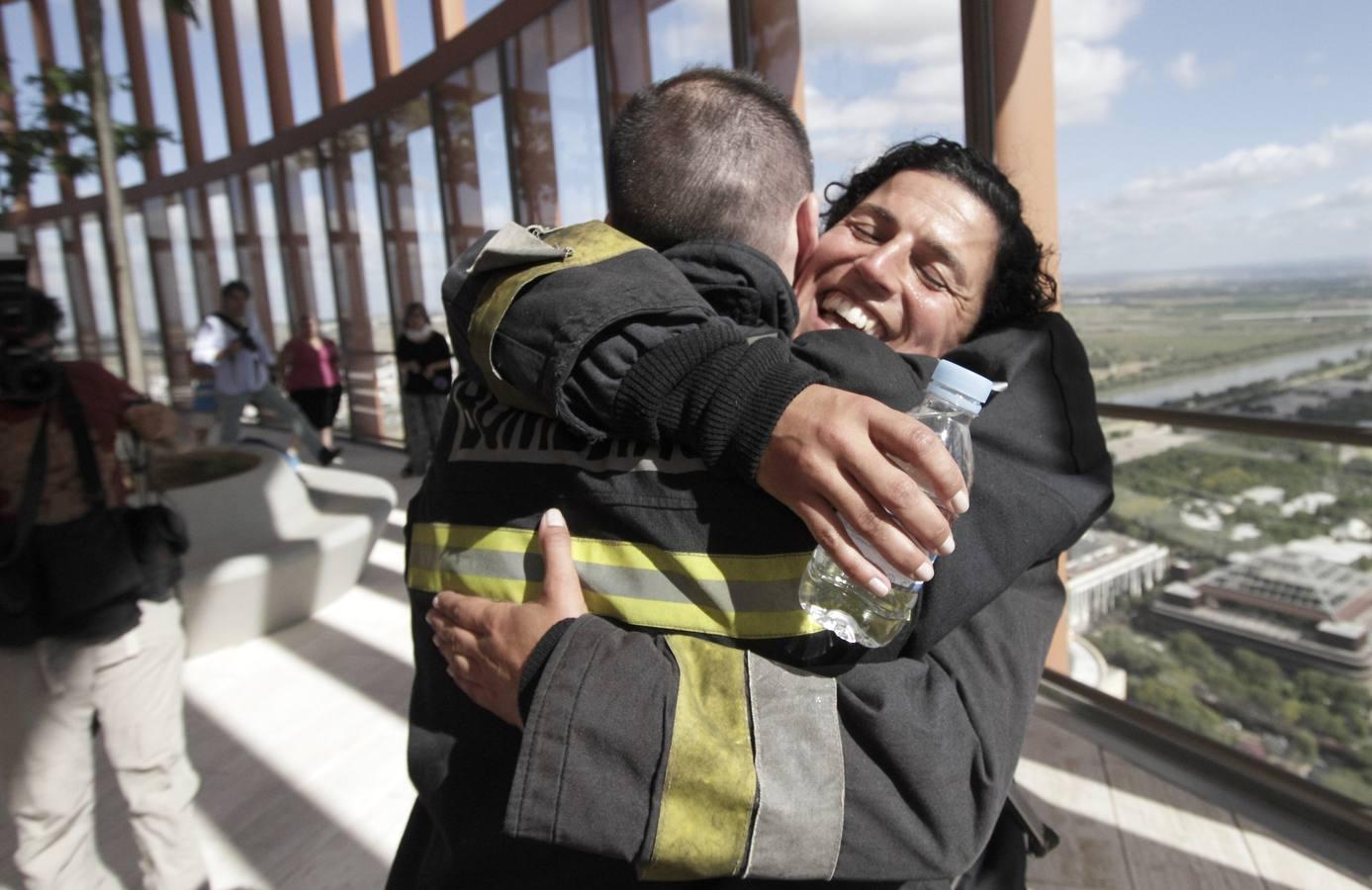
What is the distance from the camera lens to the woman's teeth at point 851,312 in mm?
1346

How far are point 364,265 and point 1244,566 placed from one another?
9.81 metres

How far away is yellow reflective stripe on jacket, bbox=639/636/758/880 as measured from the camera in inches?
29.1

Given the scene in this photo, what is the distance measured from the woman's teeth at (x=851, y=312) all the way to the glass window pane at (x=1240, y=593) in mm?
2099

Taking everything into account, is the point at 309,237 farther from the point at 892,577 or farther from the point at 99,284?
the point at 892,577

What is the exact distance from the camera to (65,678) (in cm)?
→ 224

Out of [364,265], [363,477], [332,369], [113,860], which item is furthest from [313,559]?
[364,265]

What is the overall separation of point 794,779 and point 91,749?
2.41m


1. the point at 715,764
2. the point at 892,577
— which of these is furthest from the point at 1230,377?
the point at 715,764

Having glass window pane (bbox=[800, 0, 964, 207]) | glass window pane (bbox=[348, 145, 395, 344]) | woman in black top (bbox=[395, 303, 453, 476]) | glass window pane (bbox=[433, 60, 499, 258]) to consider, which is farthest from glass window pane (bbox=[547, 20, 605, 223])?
glass window pane (bbox=[348, 145, 395, 344])

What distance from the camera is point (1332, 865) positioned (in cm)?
251

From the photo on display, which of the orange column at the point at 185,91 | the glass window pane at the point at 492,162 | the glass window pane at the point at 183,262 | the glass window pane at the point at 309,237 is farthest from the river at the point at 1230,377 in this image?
the glass window pane at the point at 183,262

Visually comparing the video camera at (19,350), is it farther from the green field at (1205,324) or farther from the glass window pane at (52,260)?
the glass window pane at (52,260)

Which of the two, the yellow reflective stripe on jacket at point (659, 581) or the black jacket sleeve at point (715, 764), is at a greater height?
the yellow reflective stripe on jacket at point (659, 581)

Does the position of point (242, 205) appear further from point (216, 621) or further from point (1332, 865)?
point (1332, 865)
